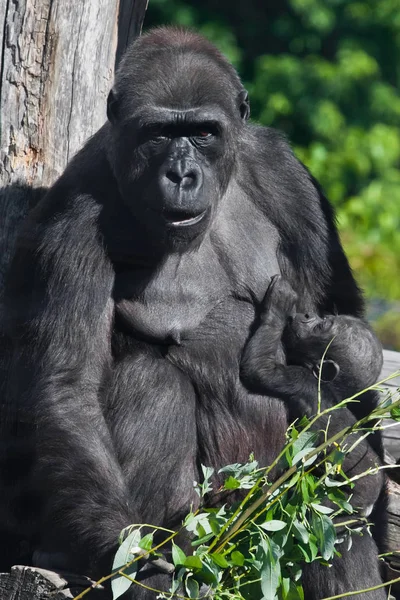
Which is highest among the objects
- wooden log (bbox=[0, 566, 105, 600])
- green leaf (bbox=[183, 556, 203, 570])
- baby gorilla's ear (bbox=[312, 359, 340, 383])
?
baby gorilla's ear (bbox=[312, 359, 340, 383])

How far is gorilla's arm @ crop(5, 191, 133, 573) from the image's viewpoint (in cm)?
330

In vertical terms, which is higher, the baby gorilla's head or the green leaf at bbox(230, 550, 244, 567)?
A: the baby gorilla's head

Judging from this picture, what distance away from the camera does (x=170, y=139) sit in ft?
11.7

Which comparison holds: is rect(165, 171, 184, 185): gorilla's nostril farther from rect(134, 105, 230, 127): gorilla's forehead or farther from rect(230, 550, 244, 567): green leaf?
rect(230, 550, 244, 567): green leaf

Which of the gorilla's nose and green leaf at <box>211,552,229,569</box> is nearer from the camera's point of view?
green leaf at <box>211,552,229,569</box>

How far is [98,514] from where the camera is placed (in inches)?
128

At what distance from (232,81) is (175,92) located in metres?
0.30

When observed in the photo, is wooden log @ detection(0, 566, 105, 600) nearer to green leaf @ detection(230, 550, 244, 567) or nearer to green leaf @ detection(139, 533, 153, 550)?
green leaf @ detection(139, 533, 153, 550)

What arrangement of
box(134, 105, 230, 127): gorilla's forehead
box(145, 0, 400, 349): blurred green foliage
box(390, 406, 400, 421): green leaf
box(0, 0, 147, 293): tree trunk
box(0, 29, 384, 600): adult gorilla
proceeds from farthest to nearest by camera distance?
1. box(145, 0, 400, 349): blurred green foliage
2. box(0, 0, 147, 293): tree trunk
3. box(134, 105, 230, 127): gorilla's forehead
4. box(0, 29, 384, 600): adult gorilla
5. box(390, 406, 400, 421): green leaf

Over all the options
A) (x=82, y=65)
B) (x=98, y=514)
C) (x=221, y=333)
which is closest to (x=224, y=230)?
(x=221, y=333)

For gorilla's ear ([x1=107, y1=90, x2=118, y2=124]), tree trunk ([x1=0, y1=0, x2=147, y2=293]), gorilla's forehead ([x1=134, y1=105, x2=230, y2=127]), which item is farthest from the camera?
tree trunk ([x1=0, y1=0, x2=147, y2=293])

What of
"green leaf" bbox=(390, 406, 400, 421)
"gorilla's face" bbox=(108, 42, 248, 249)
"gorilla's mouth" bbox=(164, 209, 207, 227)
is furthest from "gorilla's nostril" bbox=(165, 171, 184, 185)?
"green leaf" bbox=(390, 406, 400, 421)

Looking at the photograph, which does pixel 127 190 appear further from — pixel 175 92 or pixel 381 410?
pixel 381 410

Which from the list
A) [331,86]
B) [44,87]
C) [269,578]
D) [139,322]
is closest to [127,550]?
[269,578]
